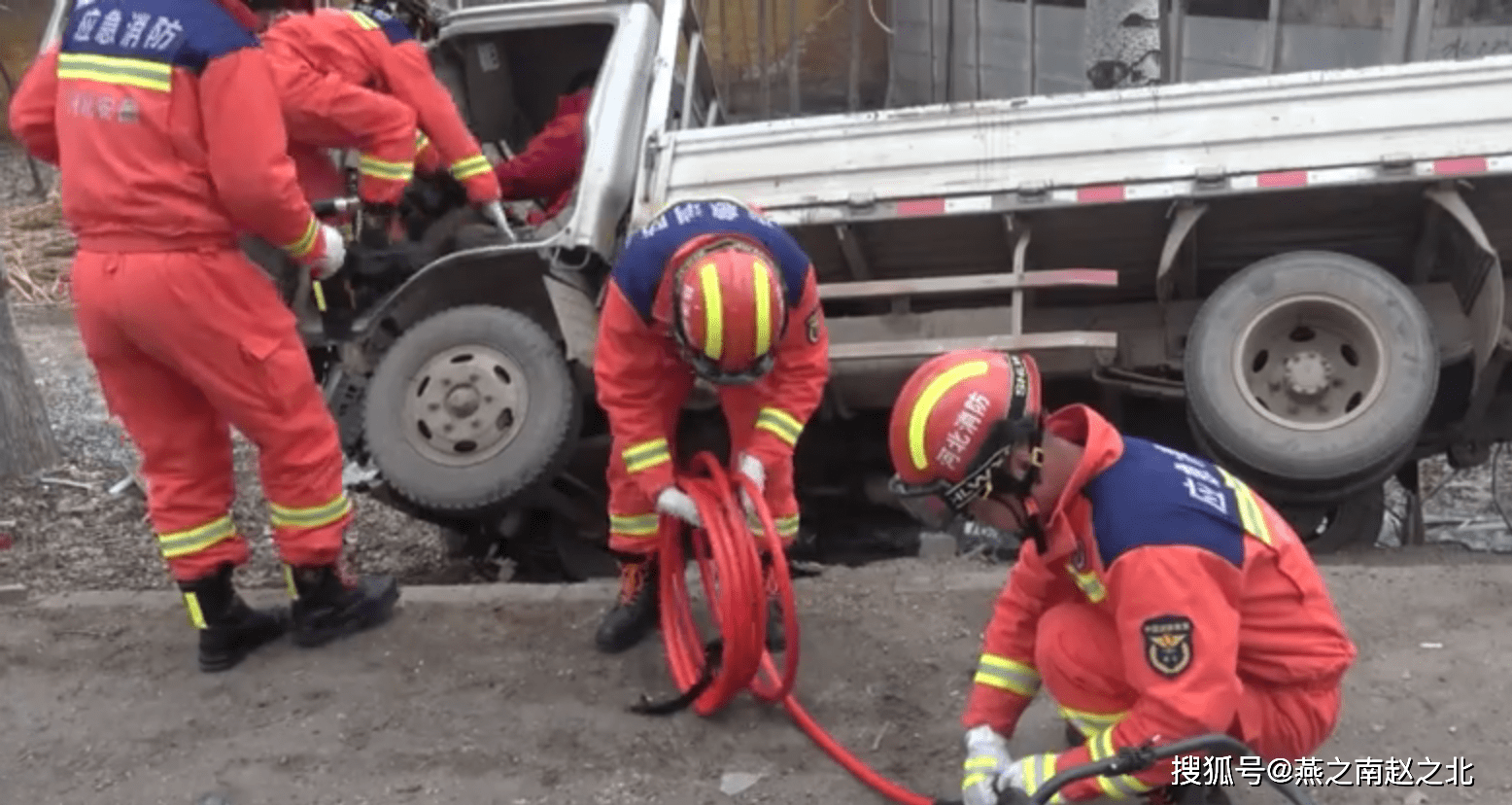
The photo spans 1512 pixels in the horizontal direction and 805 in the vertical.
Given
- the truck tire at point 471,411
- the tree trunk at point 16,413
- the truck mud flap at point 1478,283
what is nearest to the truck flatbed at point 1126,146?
the truck mud flap at point 1478,283

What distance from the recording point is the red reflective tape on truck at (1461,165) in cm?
429

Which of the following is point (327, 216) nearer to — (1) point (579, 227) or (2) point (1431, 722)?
(1) point (579, 227)

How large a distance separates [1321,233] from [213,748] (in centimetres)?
354

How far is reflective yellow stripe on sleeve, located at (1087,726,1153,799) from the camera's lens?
2451 millimetres

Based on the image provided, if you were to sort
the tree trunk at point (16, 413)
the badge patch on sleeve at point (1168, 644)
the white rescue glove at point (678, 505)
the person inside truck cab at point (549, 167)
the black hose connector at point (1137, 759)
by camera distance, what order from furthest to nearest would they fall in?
the tree trunk at point (16, 413), the person inside truck cab at point (549, 167), the white rescue glove at point (678, 505), the badge patch on sleeve at point (1168, 644), the black hose connector at point (1137, 759)

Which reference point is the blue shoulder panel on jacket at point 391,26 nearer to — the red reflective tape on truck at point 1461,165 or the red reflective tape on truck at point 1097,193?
the red reflective tape on truck at point 1097,193

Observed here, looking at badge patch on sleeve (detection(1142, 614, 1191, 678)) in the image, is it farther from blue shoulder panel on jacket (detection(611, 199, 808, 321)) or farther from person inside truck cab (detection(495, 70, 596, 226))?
person inside truck cab (detection(495, 70, 596, 226))

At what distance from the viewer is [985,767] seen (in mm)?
2760

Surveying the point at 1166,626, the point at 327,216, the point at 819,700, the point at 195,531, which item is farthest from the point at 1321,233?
the point at 195,531

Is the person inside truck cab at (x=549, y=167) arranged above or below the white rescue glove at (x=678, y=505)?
above

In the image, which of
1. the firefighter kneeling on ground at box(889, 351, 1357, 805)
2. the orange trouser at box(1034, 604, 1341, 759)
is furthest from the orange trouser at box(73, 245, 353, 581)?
the orange trouser at box(1034, 604, 1341, 759)

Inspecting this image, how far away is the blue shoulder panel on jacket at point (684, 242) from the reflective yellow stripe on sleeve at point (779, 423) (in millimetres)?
281

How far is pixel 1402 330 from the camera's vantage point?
14.5 ft

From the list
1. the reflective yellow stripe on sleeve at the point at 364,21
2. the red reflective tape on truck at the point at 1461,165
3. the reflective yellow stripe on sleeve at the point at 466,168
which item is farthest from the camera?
the reflective yellow stripe on sleeve at the point at 466,168
